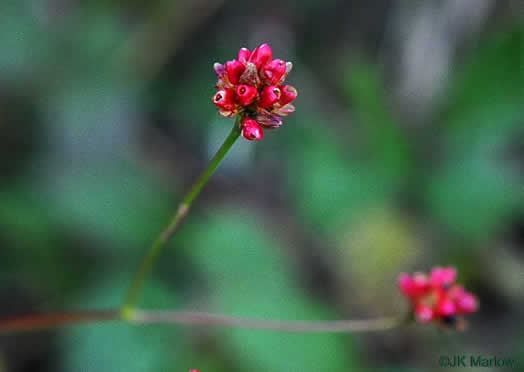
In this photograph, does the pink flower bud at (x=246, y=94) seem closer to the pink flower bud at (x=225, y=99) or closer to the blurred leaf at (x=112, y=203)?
the pink flower bud at (x=225, y=99)

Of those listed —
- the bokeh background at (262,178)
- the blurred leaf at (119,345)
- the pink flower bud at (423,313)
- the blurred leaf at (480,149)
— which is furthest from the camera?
the blurred leaf at (480,149)

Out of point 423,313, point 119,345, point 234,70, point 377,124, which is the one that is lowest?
point 119,345

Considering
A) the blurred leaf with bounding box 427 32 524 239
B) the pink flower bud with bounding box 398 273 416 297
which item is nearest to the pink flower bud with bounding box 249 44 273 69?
the pink flower bud with bounding box 398 273 416 297

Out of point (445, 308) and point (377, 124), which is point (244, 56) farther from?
point (377, 124)

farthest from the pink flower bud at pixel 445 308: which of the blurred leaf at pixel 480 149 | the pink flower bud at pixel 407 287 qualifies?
the blurred leaf at pixel 480 149

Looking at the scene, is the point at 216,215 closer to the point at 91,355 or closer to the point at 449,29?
the point at 91,355

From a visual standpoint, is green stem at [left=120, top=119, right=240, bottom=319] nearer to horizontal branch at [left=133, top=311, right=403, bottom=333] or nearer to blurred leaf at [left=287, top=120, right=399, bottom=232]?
horizontal branch at [left=133, top=311, right=403, bottom=333]

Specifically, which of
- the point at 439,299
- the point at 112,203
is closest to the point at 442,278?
the point at 439,299
